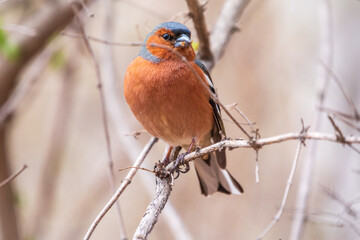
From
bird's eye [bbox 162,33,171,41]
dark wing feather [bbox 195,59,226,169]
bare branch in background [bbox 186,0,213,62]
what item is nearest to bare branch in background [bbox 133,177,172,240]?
dark wing feather [bbox 195,59,226,169]

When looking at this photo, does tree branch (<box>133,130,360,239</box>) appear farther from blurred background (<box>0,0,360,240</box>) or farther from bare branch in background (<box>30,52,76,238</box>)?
bare branch in background (<box>30,52,76,238</box>)

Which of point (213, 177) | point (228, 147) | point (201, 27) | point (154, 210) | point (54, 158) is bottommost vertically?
point (54, 158)

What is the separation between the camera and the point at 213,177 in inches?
176

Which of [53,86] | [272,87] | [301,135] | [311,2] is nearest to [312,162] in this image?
[301,135]

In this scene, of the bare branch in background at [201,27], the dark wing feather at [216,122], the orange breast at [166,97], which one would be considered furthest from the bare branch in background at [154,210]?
the bare branch in background at [201,27]

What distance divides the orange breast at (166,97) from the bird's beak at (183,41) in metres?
0.15

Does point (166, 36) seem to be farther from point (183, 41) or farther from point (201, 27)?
point (201, 27)

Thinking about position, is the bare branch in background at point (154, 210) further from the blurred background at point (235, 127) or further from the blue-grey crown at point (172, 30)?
the blurred background at point (235, 127)

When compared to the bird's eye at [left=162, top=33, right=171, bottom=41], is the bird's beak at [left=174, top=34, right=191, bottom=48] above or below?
below

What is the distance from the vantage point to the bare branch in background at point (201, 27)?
4.00 meters

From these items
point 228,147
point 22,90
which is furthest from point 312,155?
point 22,90

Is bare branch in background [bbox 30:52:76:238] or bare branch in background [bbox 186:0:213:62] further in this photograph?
bare branch in background [bbox 30:52:76:238]

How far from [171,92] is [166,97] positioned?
0.06m

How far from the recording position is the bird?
3693 millimetres
